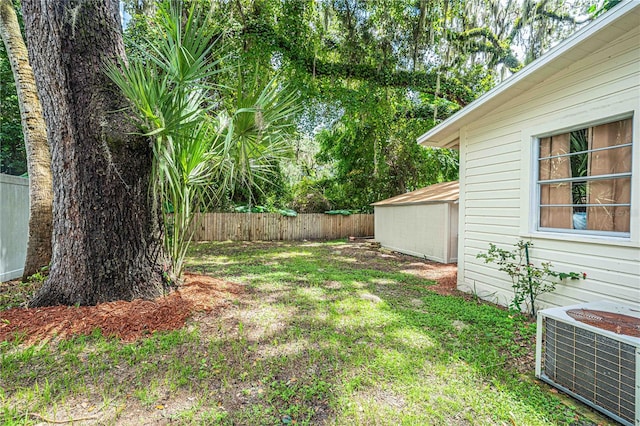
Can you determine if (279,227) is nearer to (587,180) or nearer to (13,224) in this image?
(13,224)

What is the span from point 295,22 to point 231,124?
21.2 feet

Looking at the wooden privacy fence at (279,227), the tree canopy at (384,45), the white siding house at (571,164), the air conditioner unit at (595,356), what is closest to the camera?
the air conditioner unit at (595,356)

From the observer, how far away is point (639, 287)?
254 cm

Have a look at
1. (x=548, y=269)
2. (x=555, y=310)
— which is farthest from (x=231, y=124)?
(x=548, y=269)

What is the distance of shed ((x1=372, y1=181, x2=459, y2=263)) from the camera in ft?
23.4

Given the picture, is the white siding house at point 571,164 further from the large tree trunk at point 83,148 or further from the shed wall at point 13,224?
the shed wall at point 13,224

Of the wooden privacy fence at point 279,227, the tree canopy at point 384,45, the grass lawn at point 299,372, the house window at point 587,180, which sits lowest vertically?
the grass lawn at point 299,372

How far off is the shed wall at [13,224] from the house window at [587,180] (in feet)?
24.4

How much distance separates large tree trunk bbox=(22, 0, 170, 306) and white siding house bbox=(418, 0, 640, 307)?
4700 millimetres

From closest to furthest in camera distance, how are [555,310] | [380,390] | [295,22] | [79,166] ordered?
[380,390] < [555,310] < [79,166] < [295,22]

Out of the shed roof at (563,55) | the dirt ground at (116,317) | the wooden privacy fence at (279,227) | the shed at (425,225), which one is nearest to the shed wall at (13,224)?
the dirt ground at (116,317)

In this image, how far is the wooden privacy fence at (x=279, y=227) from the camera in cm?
1105

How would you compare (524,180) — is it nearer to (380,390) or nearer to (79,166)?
(380,390)

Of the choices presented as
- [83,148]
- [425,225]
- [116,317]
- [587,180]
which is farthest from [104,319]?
[425,225]
